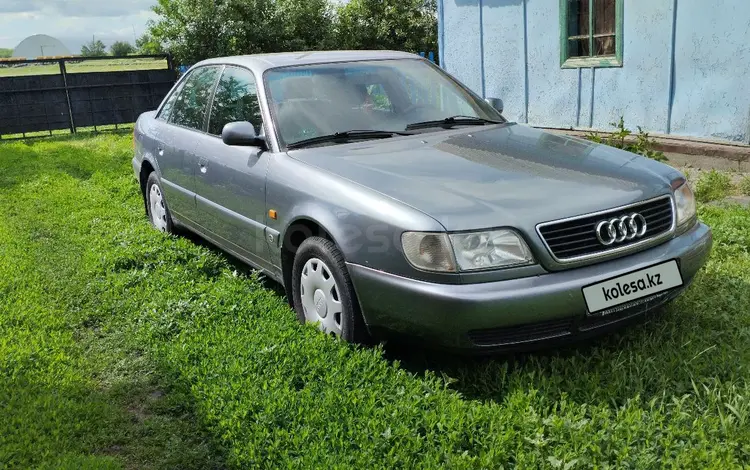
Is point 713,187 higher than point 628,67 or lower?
lower

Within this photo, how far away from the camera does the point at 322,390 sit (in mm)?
3303

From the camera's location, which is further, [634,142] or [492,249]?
[634,142]

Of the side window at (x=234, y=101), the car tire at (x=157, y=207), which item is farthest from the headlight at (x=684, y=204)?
the car tire at (x=157, y=207)

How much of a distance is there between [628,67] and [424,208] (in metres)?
6.77

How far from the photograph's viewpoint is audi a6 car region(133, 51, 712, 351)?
10.1ft

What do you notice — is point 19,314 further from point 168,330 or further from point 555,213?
point 555,213

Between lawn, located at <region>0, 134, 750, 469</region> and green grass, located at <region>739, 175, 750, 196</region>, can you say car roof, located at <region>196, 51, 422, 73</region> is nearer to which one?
lawn, located at <region>0, 134, 750, 469</region>

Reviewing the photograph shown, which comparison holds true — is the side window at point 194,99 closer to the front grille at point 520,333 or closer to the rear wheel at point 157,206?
the rear wheel at point 157,206

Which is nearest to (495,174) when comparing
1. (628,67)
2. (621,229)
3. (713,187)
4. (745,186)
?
(621,229)

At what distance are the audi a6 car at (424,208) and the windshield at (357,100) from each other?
0.01 meters

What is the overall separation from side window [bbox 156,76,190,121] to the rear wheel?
50cm

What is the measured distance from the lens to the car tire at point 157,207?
605cm

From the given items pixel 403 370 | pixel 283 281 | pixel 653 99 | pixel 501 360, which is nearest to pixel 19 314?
pixel 283 281

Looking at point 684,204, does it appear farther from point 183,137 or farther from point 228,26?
point 228,26
